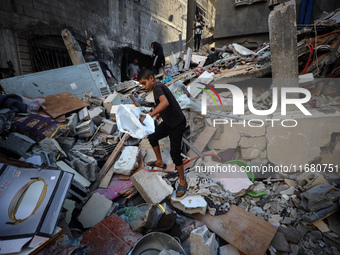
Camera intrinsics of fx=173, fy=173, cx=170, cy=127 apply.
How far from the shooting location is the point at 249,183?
277 cm

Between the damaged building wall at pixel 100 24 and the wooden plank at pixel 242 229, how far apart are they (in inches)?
284

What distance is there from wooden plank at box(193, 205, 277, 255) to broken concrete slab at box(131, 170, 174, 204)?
521mm

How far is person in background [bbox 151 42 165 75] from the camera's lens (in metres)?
7.56

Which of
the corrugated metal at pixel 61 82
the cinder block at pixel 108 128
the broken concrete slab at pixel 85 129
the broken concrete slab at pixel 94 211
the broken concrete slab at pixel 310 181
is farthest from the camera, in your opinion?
the corrugated metal at pixel 61 82

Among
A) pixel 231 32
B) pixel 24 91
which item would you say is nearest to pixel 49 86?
pixel 24 91

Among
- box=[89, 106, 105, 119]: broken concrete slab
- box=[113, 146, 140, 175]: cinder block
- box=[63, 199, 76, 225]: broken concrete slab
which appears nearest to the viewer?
box=[63, 199, 76, 225]: broken concrete slab

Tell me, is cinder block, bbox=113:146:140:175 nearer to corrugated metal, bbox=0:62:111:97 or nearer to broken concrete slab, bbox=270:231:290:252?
broken concrete slab, bbox=270:231:290:252

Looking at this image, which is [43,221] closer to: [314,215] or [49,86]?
[314,215]

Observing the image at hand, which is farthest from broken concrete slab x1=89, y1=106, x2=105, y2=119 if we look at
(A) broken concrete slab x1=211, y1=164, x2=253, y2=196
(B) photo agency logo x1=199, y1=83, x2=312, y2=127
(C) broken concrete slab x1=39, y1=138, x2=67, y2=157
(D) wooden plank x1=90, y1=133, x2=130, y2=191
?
(A) broken concrete slab x1=211, y1=164, x2=253, y2=196

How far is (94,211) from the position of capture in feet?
7.59

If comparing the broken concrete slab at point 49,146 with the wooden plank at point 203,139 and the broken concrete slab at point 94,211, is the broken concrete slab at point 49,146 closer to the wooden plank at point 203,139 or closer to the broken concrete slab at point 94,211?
the broken concrete slab at point 94,211

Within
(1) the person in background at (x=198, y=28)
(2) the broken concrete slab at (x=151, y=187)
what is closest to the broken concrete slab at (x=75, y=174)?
(2) the broken concrete slab at (x=151, y=187)

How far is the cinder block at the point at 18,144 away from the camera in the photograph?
264 centimetres

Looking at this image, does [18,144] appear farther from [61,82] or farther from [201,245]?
[61,82]
